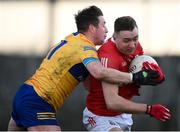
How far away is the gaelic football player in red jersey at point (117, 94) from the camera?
6.97m

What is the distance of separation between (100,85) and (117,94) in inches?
14.0

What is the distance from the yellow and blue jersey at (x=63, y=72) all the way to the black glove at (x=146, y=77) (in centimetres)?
42

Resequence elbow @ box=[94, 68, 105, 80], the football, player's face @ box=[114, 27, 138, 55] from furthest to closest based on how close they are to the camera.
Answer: the football < player's face @ box=[114, 27, 138, 55] < elbow @ box=[94, 68, 105, 80]

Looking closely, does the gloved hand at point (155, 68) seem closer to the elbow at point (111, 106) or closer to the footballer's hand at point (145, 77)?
the footballer's hand at point (145, 77)

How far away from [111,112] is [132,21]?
0.85m

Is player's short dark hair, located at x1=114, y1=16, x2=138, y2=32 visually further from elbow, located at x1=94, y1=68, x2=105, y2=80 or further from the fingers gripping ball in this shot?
elbow, located at x1=94, y1=68, x2=105, y2=80

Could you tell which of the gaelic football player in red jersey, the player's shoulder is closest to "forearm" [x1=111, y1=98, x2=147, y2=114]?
the gaelic football player in red jersey

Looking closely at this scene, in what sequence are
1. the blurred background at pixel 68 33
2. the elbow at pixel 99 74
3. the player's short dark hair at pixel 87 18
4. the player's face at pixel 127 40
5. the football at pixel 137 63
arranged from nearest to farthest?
the elbow at pixel 99 74
the player's face at pixel 127 40
the football at pixel 137 63
the player's short dark hair at pixel 87 18
the blurred background at pixel 68 33

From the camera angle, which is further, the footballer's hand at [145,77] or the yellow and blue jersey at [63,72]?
the yellow and blue jersey at [63,72]

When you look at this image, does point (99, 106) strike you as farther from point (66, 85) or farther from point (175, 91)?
point (175, 91)

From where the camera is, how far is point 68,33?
48.9ft

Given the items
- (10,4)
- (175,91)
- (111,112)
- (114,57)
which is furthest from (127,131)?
(10,4)

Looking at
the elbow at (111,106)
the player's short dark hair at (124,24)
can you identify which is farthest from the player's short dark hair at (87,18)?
the elbow at (111,106)

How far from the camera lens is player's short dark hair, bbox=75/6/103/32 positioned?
7270 mm
